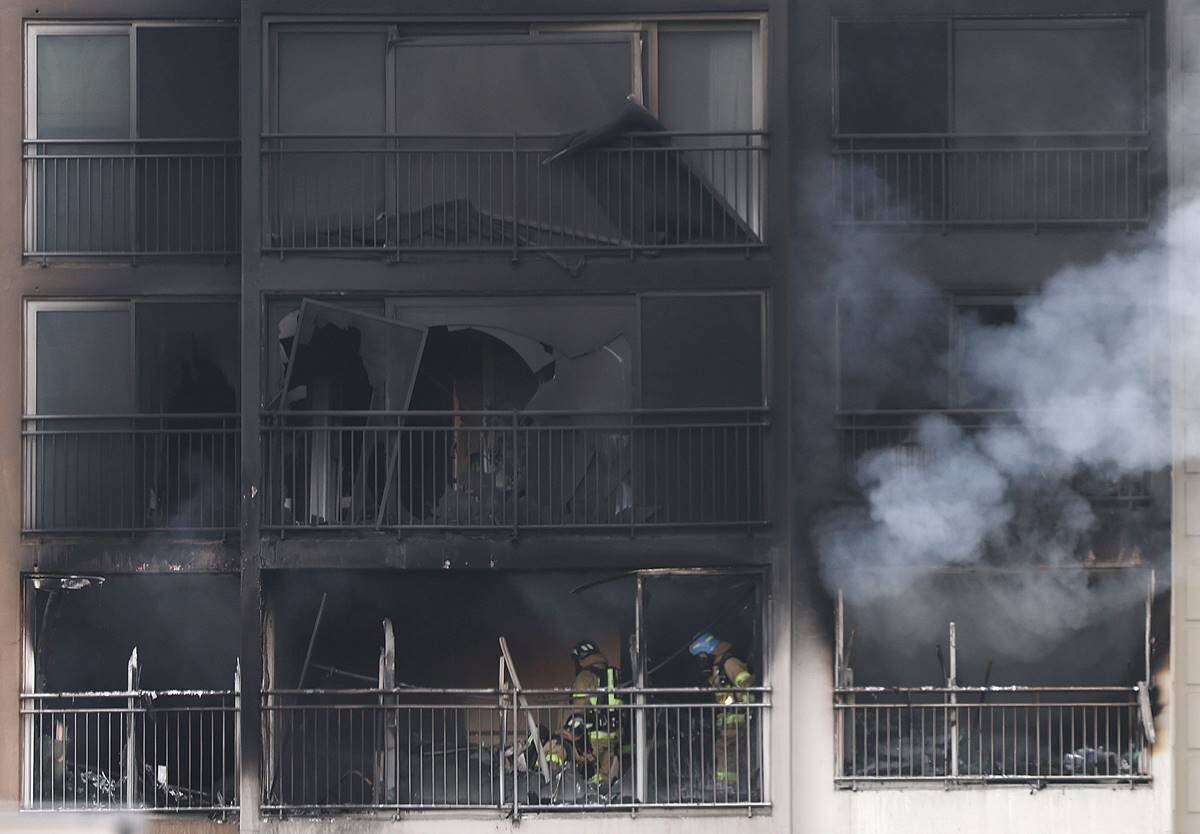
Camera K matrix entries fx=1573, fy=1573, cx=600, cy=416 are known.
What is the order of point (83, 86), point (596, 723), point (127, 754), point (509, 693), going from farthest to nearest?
1. point (83, 86)
2. point (127, 754)
3. point (596, 723)
4. point (509, 693)

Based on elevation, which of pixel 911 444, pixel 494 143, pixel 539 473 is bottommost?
pixel 539 473

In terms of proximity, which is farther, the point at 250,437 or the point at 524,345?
the point at 524,345

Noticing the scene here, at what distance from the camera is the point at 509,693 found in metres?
13.3

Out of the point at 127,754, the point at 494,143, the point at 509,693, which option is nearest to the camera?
the point at 509,693

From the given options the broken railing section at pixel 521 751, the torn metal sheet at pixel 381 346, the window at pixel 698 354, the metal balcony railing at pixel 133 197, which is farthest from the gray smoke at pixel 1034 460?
the metal balcony railing at pixel 133 197

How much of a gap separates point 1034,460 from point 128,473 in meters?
7.86

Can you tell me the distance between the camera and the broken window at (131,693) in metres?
13.7

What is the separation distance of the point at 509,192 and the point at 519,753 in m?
4.79

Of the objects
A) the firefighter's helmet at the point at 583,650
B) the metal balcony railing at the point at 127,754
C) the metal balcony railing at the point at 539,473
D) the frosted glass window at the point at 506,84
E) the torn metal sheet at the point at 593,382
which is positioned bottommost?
the metal balcony railing at the point at 127,754

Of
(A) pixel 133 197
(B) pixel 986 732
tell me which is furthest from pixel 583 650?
(A) pixel 133 197

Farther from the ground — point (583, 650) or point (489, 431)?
point (489, 431)

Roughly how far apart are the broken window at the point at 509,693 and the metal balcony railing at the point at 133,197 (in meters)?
3.23

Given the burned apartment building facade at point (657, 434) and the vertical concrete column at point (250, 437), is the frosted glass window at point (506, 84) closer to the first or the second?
the burned apartment building facade at point (657, 434)

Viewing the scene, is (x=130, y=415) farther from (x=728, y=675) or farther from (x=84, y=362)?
(x=728, y=675)
